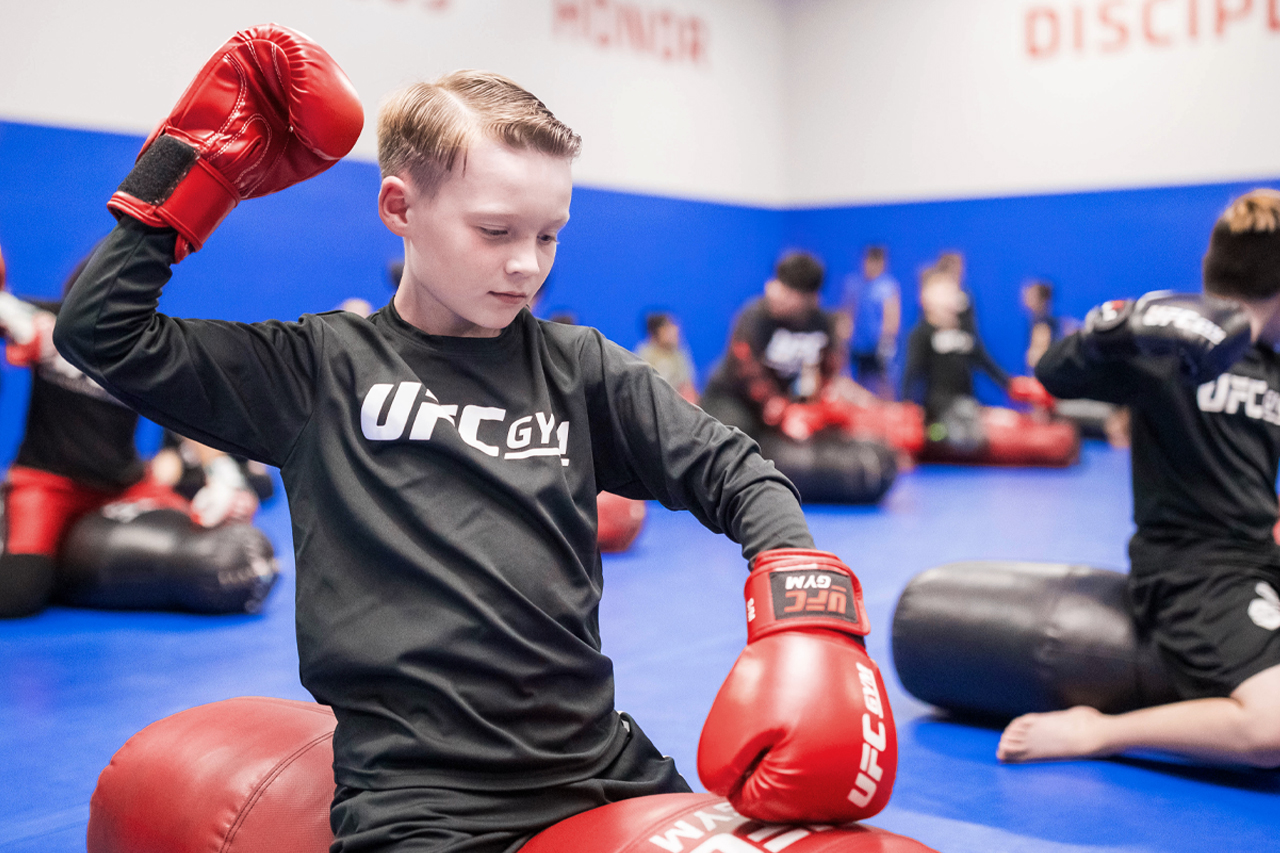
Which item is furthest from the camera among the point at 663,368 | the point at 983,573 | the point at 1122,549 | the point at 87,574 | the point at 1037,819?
the point at 663,368

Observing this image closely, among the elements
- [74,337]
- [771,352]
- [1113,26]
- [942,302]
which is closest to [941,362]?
[942,302]

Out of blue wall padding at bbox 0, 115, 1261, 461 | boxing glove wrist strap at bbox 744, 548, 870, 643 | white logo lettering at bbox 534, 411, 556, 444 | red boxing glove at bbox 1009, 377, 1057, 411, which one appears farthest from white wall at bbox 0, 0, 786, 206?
boxing glove wrist strap at bbox 744, 548, 870, 643

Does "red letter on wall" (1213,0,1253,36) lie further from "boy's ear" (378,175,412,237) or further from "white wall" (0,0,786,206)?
"boy's ear" (378,175,412,237)

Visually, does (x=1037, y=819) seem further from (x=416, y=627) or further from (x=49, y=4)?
(x=49, y=4)

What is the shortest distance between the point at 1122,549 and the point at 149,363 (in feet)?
17.2

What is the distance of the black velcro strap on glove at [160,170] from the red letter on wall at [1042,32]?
12468 mm

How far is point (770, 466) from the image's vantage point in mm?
1490

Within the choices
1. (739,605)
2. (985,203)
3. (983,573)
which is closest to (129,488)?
(739,605)

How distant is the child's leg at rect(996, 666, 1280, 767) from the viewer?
8.46 feet

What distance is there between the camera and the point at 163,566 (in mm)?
4441

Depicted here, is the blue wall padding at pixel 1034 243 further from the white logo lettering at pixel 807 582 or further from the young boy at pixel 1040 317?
the white logo lettering at pixel 807 582

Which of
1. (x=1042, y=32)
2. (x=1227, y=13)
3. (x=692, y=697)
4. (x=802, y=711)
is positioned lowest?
(x=692, y=697)

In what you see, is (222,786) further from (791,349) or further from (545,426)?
(791,349)

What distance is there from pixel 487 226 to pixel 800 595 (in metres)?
0.59
